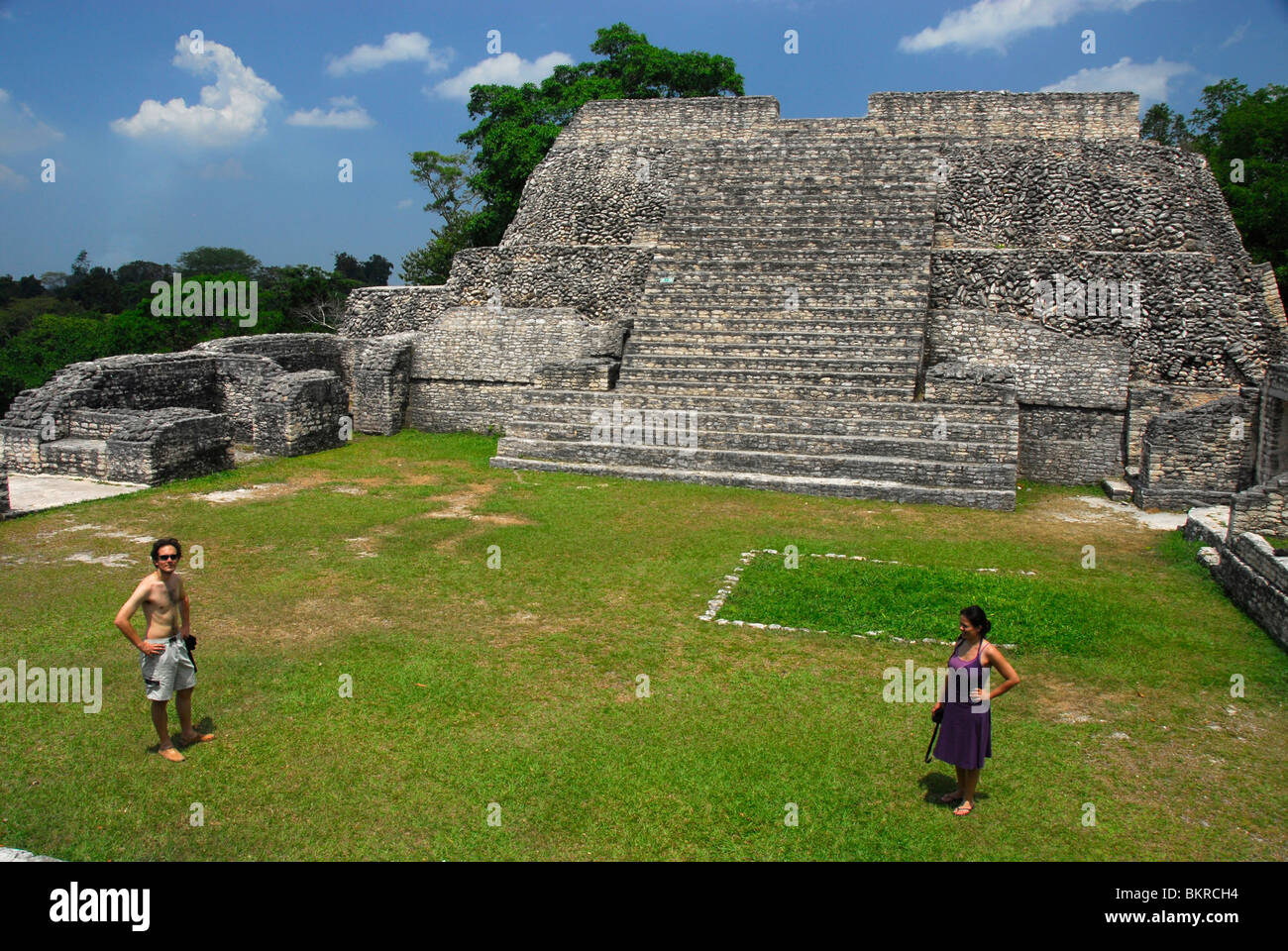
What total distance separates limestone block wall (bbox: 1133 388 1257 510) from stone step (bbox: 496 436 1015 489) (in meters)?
1.91

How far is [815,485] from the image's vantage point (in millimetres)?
11852

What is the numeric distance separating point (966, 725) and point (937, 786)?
1.86 feet

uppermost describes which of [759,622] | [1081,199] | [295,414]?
[1081,199]

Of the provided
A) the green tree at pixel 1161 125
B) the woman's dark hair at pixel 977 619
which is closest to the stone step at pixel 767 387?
the woman's dark hair at pixel 977 619

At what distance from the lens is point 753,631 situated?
7152 millimetres

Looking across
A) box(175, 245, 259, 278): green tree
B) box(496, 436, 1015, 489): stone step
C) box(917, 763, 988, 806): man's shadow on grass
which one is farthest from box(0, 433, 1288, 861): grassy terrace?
box(175, 245, 259, 278): green tree

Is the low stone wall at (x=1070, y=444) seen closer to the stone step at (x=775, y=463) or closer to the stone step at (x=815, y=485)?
the stone step at (x=775, y=463)

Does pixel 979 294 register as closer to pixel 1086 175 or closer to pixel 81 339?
pixel 1086 175

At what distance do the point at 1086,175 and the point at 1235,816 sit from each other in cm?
1486

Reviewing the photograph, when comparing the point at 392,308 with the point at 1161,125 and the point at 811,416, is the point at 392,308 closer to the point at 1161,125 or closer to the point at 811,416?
the point at 811,416

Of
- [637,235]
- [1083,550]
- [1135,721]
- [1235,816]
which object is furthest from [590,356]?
[1235,816]

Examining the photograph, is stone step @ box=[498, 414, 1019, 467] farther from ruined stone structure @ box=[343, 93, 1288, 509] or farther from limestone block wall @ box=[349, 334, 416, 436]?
limestone block wall @ box=[349, 334, 416, 436]

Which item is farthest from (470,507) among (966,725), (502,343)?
(966,725)

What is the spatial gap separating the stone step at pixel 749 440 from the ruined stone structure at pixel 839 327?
0.13 feet
